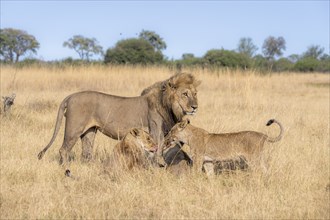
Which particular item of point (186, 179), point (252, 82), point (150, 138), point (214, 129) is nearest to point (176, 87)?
point (150, 138)

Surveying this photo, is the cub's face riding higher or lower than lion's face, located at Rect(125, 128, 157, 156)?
higher

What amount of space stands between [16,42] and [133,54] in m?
20.8

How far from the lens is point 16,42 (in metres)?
51.1

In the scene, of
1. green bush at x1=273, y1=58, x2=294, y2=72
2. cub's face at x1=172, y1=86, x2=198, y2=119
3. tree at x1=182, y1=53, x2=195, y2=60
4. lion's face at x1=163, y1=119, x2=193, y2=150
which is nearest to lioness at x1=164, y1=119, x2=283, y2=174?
lion's face at x1=163, y1=119, x2=193, y2=150

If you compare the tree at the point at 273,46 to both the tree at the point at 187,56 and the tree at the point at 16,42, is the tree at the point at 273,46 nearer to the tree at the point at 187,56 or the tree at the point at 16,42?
the tree at the point at 187,56

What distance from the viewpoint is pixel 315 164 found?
6914 millimetres

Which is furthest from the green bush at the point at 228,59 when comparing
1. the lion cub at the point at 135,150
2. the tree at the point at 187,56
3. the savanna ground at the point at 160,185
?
the lion cub at the point at 135,150

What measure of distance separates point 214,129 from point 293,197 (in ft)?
12.3

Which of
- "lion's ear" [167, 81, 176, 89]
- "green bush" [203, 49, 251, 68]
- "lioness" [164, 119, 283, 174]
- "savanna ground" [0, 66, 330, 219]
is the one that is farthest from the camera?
"green bush" [203, 49, 251, 68]

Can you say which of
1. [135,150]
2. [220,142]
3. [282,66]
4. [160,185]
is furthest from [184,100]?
[282,66]

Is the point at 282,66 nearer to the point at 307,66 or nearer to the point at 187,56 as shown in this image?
the point at 307,66

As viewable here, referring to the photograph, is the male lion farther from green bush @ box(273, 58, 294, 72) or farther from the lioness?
green bush @ box(273, 58, 294, 72)

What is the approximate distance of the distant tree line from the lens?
1249 inches

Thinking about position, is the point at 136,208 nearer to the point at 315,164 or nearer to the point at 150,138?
the point at 150,138
